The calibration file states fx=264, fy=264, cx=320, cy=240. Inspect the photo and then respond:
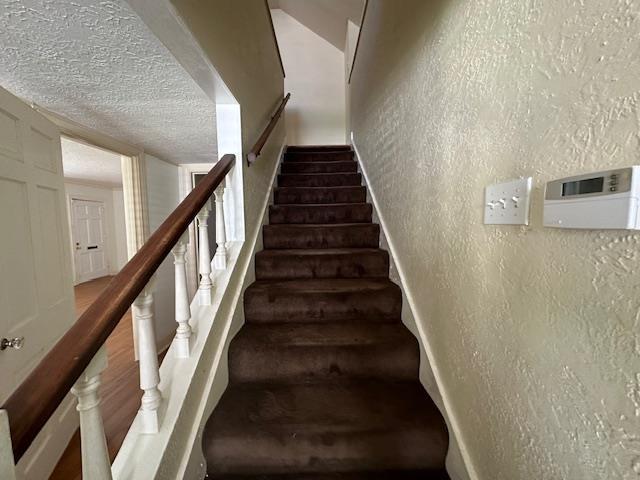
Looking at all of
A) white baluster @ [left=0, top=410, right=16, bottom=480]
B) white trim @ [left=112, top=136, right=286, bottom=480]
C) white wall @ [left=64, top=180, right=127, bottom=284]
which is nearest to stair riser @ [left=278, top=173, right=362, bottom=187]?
white trim @ [left=112, top=136, right=286, bottom=480]

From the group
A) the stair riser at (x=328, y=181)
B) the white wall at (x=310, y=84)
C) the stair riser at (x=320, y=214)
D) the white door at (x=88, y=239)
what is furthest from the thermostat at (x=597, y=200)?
the white door at (x=88, y=239)

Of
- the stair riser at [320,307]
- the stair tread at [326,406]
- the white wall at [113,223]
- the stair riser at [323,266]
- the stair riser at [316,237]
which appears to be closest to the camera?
the stair tread at [326,406]

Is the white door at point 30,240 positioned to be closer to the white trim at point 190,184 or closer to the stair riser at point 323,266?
the stair riser at point 323,266

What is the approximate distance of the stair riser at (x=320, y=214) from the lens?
86.0 inches

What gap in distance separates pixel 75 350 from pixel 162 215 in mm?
3285

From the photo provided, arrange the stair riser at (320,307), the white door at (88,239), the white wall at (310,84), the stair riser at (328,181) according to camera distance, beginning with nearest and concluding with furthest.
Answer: the stair riser at (320,307)
the stair riser at (328,181)
the white wall at (310,84)
the white door at (88,239)

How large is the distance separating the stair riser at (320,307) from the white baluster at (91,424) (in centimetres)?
87

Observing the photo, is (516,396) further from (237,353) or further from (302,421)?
(237,353)

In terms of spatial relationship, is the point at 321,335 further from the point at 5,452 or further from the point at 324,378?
the point at 5,452

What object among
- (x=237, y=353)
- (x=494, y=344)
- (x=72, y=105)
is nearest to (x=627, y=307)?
(x=494, y=344)

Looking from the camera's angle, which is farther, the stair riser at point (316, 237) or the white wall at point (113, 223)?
the white wall at point (113, 223)

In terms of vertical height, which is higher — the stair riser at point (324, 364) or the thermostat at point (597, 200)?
the thermostat at point (597, 200)

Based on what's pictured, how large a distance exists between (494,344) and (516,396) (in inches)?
4.8

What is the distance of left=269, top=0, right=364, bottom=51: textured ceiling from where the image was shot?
10.5ft
